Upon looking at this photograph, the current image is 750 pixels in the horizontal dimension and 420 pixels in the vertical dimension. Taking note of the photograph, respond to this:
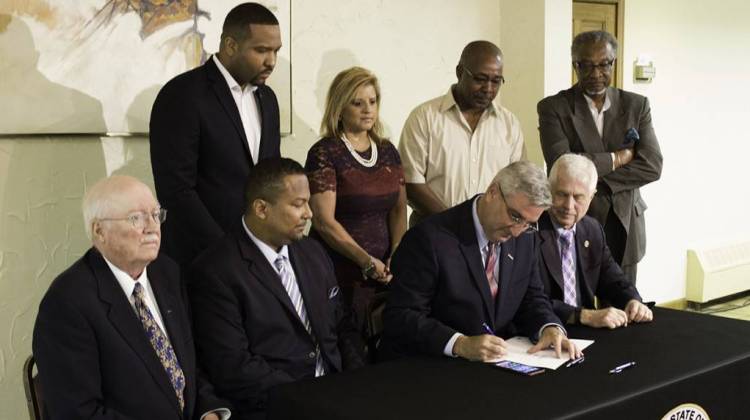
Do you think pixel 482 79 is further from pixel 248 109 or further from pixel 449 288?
pixel 449 288

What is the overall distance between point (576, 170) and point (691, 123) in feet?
12.3

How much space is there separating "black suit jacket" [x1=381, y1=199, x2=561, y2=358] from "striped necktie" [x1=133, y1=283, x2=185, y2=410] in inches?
27.2

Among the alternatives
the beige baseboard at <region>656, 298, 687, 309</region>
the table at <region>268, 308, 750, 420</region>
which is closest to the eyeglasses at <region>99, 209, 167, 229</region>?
the table at <region>268, 308, 750, 420</region>

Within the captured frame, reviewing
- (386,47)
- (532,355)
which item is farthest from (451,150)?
(532,355)

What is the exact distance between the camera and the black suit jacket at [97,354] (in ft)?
6.59

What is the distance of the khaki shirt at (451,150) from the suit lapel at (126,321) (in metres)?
1.76

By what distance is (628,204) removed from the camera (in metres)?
3.78

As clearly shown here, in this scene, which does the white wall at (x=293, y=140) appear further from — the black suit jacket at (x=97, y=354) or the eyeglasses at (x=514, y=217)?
the eyeglasses at (x=514, y=217)

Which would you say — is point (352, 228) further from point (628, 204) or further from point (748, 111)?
point (748, 111)

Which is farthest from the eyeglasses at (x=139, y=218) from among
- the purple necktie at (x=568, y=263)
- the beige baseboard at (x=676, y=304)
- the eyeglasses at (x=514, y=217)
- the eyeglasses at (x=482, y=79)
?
the beige baseboard at (x=676, y=304)

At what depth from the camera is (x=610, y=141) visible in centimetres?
380

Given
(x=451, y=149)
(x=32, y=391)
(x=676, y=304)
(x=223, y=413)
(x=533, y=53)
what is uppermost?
(x=533, y=53)

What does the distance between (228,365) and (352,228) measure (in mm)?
1074

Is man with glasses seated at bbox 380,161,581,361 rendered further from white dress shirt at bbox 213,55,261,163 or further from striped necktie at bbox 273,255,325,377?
white dress shirt at bbox 213,55,261,163
